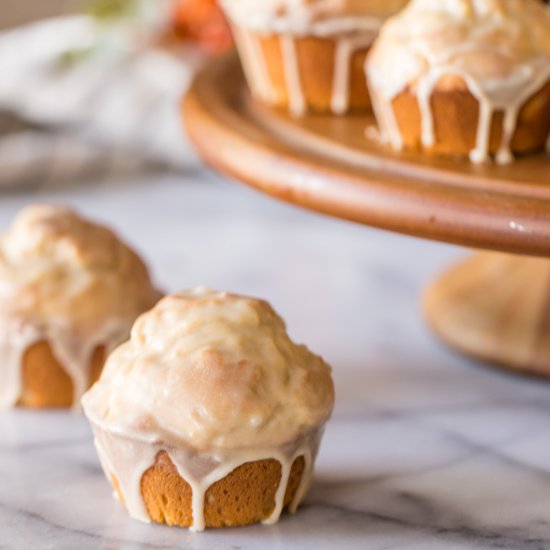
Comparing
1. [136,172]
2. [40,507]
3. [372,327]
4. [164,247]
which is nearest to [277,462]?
[40,507]

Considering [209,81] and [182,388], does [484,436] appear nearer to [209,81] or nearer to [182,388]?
[182,388]

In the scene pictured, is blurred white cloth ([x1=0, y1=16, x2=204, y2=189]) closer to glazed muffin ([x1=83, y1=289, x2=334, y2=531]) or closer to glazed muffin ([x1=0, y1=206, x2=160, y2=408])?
glazed muffin ([x1=0, y1=206, x2=160, y2=408])

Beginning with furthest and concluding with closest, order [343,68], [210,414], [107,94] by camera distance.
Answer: [107,94]
[343,68]
[210,414]

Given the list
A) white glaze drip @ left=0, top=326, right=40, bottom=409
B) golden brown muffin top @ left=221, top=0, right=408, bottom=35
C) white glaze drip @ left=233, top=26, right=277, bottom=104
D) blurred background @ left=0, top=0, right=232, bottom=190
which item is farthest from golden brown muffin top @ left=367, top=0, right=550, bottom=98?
blurred background @ left=0, top=0, right=232, bottom=190

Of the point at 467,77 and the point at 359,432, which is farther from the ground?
the point at 467,77

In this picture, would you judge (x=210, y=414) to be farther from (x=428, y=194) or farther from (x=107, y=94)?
(x=107, y=94)

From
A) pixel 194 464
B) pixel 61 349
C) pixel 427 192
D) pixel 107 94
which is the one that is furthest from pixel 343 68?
pixel 107 94
